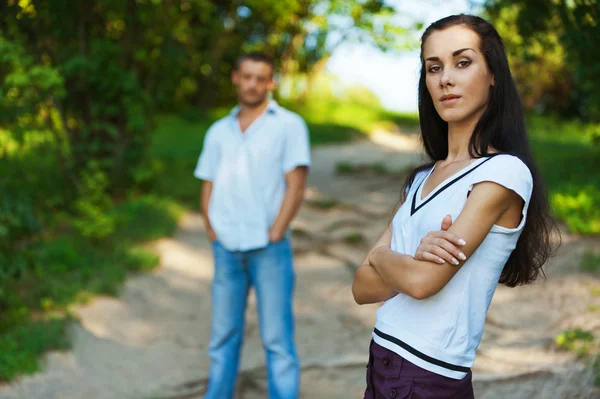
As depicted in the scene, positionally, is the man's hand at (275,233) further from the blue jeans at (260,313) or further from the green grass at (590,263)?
the green grass at (590,263)

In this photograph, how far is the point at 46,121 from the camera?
674cm

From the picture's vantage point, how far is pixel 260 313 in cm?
380

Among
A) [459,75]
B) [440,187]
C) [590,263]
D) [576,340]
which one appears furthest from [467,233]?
[590,263]

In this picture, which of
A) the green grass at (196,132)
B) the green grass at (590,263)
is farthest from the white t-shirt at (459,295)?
the green grass at (196,132)

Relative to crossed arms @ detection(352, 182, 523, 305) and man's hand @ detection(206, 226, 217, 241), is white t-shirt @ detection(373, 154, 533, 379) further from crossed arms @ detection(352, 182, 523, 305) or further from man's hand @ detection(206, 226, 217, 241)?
man's hand @ detection(206, 226, 217, 241)

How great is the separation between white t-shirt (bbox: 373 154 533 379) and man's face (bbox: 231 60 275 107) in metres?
2.21

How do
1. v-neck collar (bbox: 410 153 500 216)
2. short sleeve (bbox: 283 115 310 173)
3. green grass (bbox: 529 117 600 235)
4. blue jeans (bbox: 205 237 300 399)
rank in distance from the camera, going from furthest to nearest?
1. green grass (bbox: 529 117 600 235)
2. short sleeve (bbox: 283 115 310 173)
3. blue jeans (bbox: 205 237 300 399)
4. v-neck collar (bbox: 410 153 500 216)

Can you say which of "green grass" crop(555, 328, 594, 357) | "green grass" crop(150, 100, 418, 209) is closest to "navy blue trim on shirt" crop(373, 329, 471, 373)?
"green grass" crop(555, 328, 594, 357)

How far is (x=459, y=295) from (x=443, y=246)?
0.17 metres

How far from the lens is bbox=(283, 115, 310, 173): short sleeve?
387 centimetres

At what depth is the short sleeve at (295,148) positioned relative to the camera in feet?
12.7

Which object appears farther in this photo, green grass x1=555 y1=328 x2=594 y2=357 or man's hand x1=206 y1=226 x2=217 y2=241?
green grass x1=555 y1=328 x2=594 y2=357

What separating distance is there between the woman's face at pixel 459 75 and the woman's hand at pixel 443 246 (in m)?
0.32

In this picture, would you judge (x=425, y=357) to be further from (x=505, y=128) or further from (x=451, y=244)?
(x=505, y=128)
